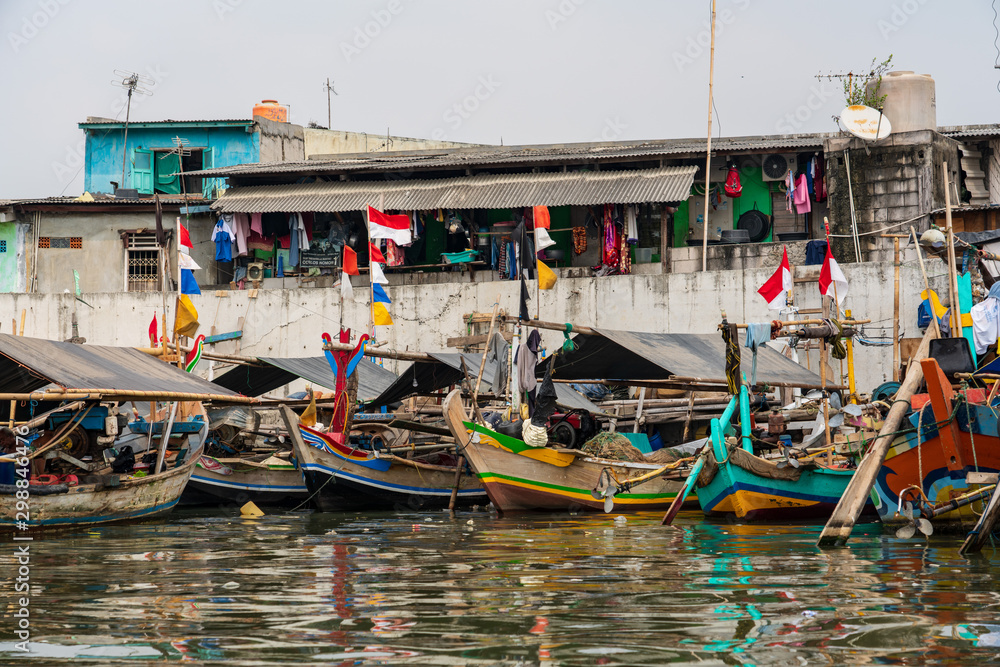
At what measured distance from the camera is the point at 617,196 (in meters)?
22.4

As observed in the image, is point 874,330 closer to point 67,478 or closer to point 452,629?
point 67,478

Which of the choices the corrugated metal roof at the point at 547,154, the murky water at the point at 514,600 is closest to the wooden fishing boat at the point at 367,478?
the murky water at the point at 514,600

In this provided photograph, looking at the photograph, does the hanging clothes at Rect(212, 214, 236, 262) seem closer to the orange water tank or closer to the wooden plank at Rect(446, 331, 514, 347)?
the wooden plank at Rect(446, 331, 514, 347)

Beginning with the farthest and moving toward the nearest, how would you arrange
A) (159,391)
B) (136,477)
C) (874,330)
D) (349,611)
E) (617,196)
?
1. (617,196)
2. (874,330)
3. (136,477)
4. (159,391)
5. (349,611)

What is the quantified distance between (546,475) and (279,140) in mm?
21630

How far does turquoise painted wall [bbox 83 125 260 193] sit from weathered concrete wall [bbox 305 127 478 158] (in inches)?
116

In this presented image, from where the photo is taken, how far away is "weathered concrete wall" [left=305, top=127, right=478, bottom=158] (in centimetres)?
3447

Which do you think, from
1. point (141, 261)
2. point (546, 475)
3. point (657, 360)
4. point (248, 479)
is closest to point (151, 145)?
point (141, 261)

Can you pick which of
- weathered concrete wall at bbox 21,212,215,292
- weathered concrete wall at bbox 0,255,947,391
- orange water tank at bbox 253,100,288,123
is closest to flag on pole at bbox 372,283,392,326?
weathered concrete wall at bbox 0,255,947,391

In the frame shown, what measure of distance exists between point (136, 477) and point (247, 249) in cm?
1198

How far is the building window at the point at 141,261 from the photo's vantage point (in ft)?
86.7

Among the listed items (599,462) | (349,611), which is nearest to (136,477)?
(599,462)

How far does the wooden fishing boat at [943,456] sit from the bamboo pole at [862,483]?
218 mm

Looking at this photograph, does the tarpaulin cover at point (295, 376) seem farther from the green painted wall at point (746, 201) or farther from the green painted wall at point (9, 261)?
the green painted wall at point (9, 261)
